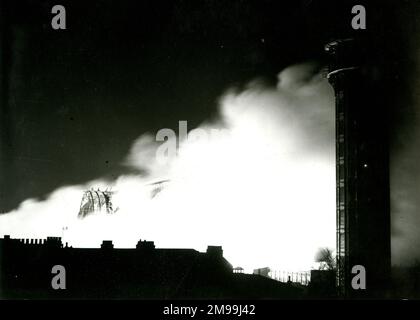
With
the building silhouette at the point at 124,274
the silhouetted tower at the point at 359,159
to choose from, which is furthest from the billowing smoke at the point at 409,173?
the building silhouette at the point at 124,274

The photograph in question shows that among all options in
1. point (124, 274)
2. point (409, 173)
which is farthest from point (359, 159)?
point (124, 274)

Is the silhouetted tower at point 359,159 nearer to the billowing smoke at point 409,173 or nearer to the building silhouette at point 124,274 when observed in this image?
the billowing smoke at point 409,173

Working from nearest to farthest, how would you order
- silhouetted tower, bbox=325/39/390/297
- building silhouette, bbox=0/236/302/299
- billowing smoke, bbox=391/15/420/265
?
building silhouette, bbox=0/236/302/299
billowing smoke, bbox=391/15/420/265
silhouetted tower, bbox=325/39/390/297

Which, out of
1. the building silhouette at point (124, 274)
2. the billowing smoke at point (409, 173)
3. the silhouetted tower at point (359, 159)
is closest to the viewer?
the building silhouette at point (124, 274)

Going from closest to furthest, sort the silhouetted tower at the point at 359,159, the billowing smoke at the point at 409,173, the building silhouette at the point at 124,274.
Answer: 1. the building silhouette at the point at 124,274
2. the billowing smoke at the point at 409,173
3. the silhouetted tower at the point at 359,159

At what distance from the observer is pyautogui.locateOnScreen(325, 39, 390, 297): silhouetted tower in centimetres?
1231

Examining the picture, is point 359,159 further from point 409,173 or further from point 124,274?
point 124,274

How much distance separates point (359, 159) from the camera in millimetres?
14211

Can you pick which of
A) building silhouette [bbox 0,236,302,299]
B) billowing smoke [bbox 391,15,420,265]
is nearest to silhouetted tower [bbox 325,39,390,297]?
billowing smoke [bbox 391,15,420,265]

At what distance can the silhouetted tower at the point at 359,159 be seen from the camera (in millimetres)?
12312

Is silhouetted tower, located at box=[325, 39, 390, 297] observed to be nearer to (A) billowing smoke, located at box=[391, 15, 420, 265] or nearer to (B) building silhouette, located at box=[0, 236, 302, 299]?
(A) billowing smoke, located at box=[391, 15, 420, 265]

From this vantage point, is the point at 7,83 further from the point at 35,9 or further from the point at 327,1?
the point at 327,1

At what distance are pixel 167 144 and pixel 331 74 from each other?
18.6 feet

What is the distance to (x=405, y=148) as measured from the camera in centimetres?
1116
